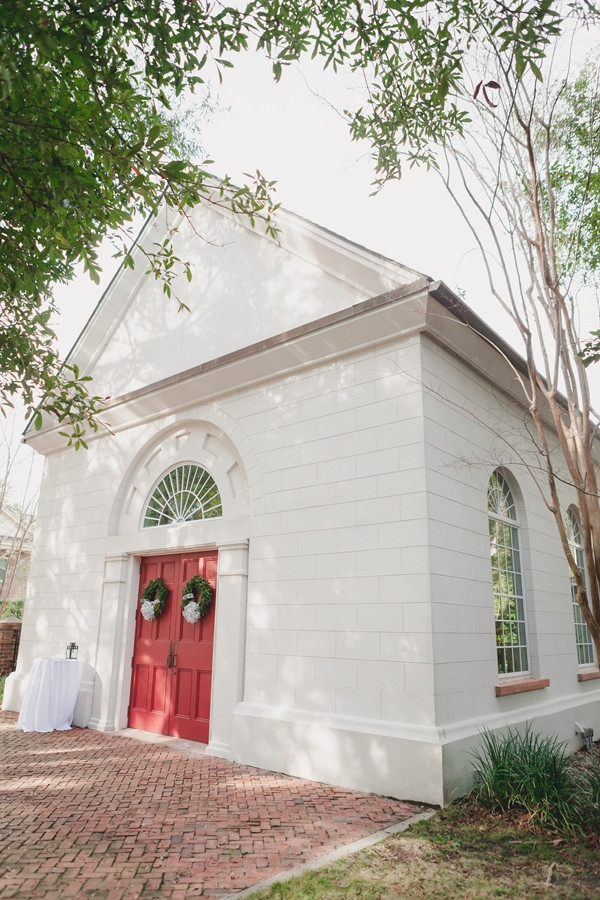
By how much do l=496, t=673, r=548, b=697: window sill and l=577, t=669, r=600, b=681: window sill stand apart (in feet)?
5.44

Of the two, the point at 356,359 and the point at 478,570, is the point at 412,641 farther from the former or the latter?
the point at 356,359

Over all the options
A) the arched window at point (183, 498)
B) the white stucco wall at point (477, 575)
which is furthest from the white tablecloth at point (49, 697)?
the white stucco wall at point (477, 575)

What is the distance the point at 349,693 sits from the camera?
639 cm

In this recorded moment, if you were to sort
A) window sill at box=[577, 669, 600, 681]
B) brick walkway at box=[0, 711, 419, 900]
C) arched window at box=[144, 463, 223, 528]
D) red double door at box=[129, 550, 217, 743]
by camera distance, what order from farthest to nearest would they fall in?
window sill at box=[577, 669, 600, 681], arched window at box=[144, 463, 223, 528], red double door at box=[129, 550, 217, 743], brick walkway at box=[0, 711, 419, 900]

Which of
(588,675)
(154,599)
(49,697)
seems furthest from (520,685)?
(49,697)

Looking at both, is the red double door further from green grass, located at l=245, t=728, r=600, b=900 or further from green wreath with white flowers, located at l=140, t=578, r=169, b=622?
green grass, located at l=245, t=728, r=600, b=900

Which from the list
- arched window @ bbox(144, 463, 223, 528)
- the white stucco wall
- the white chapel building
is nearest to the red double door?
the white chapel building

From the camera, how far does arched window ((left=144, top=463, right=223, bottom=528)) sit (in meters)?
8.77

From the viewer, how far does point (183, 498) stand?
921 cm

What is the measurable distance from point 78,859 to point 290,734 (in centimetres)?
273

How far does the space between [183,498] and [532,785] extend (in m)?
5.89

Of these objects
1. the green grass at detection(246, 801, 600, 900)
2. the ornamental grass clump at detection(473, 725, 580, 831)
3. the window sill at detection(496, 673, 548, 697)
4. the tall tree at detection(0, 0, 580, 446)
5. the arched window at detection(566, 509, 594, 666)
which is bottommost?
the green grass at detection(246, 801, 600, 900)

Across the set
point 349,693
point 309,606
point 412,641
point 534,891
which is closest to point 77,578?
point 309,606

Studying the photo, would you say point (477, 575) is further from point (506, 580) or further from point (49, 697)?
point (49, 697)
